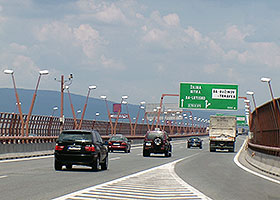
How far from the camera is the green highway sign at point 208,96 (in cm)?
6431

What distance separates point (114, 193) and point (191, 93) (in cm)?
5092

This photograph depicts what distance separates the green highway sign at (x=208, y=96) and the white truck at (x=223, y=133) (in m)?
6.77

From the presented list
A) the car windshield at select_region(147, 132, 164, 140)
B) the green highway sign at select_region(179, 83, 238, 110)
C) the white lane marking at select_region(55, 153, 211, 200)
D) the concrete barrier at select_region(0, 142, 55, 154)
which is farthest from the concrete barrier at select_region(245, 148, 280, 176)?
the green highway sign at select_region(179, 83, 238, 110)

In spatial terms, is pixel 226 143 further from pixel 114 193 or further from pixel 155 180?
pixel 114 193

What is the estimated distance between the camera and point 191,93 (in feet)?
212

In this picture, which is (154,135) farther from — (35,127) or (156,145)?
(35,127)

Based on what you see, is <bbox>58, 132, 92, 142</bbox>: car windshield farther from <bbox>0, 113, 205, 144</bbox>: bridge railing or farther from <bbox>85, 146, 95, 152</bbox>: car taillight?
<bbox>0, 113, 205, 144</bbox>: bridge railing

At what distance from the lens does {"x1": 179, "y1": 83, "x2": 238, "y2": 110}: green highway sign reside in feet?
211

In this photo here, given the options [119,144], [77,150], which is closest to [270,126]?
[77,150]

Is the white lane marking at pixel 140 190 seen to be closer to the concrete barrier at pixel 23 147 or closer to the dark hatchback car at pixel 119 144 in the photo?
the concrete barrier at pixel 23 147

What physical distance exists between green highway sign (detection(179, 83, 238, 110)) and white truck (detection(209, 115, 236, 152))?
6.77m

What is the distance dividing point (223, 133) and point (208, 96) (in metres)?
8.74

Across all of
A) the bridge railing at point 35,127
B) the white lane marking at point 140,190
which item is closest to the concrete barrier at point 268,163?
the white lane marking at point 140,190

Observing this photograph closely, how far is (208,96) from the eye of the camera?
64.4 metres
